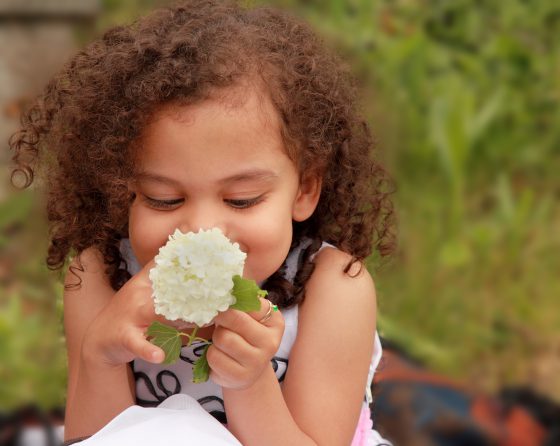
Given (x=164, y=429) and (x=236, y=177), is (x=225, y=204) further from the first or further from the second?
(x=164, y=429)

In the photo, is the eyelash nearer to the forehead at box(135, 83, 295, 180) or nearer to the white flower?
the forehead at box(135, 83, 295, 180)

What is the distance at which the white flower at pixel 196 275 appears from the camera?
124cm

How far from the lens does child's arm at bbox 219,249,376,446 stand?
5.16 feet

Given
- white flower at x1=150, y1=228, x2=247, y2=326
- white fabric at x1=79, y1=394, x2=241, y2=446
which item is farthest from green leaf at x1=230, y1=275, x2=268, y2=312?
white fabric at x1=79, y1=394, x2=241, y2=446

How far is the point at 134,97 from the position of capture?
58.5 inches

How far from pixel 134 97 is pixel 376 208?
56 cm

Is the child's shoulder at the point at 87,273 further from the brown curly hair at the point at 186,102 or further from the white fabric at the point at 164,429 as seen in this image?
the white fabric at the point at 164,429

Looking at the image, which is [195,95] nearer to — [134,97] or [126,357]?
[134,97]

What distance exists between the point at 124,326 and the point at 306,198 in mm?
398

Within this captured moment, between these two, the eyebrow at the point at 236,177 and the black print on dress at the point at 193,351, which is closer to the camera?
the eyebrow at the point at 236,177

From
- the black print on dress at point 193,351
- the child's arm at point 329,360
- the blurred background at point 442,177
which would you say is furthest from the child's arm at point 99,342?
the blurred background at point 442,177

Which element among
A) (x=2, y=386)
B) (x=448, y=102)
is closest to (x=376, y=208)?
(x=2, y=386)

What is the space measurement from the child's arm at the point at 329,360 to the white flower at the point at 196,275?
314mm

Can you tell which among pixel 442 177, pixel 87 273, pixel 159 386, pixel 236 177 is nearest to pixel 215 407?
pixel 159 386
